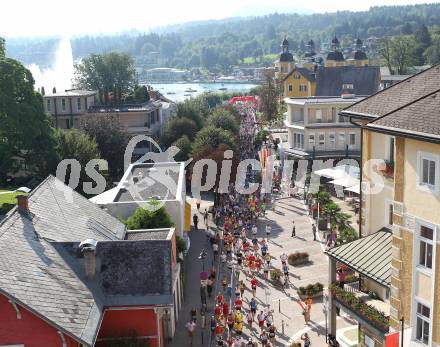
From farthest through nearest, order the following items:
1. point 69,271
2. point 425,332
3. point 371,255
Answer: point 371,255 < point 69,271 < point 425,332

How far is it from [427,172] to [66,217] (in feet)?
49.1

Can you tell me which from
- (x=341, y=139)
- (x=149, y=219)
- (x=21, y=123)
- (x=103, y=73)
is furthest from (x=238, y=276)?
(x=103, y=73)

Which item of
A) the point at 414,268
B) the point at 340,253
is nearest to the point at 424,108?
the point at 414,268

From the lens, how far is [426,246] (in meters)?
15.6

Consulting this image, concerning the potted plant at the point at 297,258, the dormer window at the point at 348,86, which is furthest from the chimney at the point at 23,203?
the dormer window at the point at 348,86

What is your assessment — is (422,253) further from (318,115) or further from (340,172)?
(318,115)

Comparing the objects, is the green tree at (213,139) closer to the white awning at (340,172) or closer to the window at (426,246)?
the white awning at (340,172)

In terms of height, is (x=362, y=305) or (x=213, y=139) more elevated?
(x=213, y=139)

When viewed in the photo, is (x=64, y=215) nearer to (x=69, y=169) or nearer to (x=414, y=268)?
(x=414, y=268)

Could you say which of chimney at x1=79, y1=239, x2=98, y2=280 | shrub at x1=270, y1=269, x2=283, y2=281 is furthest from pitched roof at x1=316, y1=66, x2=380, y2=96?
chimney at x1=79, y1=239, x2=98, y2=280

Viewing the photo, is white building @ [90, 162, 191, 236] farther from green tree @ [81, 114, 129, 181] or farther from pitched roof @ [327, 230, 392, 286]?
green tree @ [81, 114, 129, 181]

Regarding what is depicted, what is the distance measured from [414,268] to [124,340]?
9.39 metres

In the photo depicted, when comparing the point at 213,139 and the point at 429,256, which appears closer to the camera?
the point at 429,256

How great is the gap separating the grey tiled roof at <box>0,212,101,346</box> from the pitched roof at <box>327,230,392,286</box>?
8452mm
